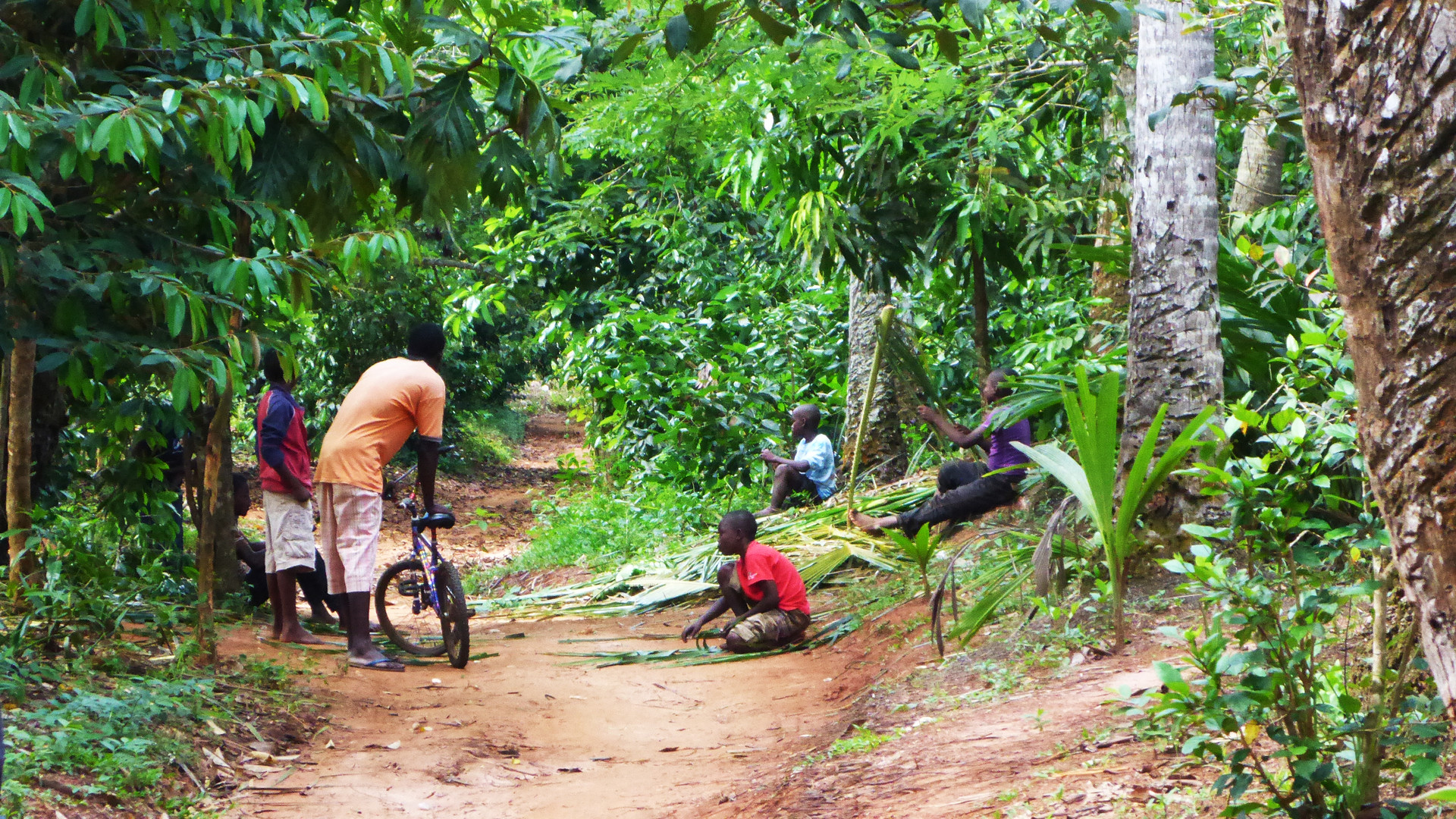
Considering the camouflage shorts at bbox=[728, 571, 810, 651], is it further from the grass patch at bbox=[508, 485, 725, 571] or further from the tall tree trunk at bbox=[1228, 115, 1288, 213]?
the tall tree trunk at bbox=[1228, 115, 1288, 213]

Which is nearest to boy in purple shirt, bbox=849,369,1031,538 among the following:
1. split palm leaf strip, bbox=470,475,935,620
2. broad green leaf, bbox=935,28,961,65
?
split palm leaf strip, bbox=470,475,935,620

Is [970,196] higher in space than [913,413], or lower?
higher

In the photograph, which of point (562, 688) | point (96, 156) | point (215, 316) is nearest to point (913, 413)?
point (562, 688)

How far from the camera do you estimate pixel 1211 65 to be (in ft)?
17.3

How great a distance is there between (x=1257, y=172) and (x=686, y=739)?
16.1 ft

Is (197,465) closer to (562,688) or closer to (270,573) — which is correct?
(270,573)

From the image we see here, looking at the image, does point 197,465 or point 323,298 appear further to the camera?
point 197,465

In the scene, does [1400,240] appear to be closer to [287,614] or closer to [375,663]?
[375,663]

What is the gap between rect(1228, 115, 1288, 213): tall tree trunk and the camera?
7.22 m

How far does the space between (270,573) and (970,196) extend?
493cm

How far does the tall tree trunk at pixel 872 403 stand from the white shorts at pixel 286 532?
5017 mm

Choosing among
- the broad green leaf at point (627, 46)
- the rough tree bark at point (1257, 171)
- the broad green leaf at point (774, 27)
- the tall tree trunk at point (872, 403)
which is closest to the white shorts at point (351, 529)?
the broad green leaf at point (627, 46)

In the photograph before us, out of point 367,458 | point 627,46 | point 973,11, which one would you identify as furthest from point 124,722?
point 973,11

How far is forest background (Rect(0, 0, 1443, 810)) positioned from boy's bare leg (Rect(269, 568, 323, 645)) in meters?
0.51
